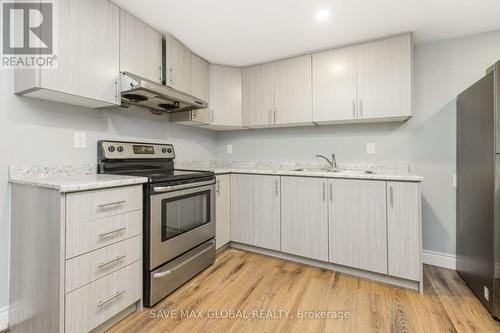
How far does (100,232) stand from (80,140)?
88 centimetres

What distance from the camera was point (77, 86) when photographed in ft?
5.12

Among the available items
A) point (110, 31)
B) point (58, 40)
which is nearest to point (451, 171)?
point (110, 31)

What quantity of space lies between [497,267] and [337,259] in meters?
1.04

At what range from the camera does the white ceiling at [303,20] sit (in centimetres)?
178

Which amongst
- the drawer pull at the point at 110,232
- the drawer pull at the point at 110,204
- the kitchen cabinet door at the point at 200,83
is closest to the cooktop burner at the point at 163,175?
the drawer pull at the point at 110,204

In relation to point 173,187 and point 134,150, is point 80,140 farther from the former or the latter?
point 173,187

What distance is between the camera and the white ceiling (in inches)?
70.2

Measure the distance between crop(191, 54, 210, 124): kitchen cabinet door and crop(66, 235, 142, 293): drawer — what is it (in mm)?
1473

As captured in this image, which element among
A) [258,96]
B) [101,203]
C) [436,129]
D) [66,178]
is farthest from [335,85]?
[66,178]

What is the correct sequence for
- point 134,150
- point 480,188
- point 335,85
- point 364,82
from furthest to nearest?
point 335,85, point 364,82, point 134,150, point 480,188

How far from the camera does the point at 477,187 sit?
1.81 metres

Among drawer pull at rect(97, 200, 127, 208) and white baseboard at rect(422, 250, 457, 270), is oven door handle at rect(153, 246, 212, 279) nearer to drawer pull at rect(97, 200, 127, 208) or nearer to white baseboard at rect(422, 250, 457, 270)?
drawer pull at rect(97, 200, 127, 208)

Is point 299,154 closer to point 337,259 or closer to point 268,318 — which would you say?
point 337,259

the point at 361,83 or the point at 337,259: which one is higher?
the point at 361,83
